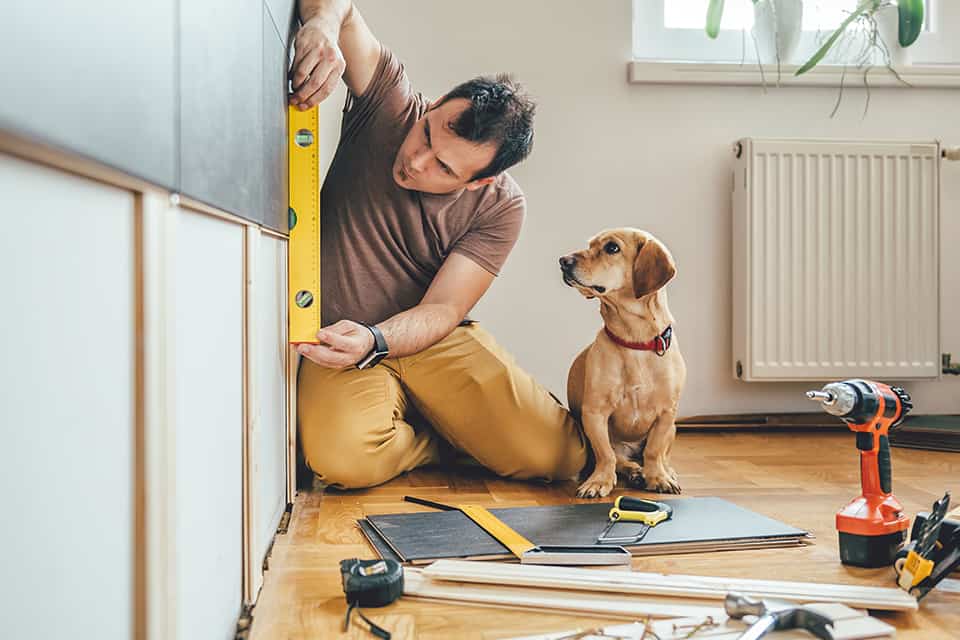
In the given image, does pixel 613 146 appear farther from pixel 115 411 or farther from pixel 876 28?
pixel 115 411

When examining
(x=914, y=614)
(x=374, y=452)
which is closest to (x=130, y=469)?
Answer: (x=914, y=614)

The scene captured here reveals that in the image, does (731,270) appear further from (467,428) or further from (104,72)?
(104,72)

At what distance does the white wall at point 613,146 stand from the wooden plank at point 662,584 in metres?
1.54

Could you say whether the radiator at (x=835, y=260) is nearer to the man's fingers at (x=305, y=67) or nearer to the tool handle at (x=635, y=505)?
the tool handle at (x=635, y=505)

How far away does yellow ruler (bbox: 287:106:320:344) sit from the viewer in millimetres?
1660

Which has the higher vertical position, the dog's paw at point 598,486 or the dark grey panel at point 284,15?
the dark grey panel at point 284,15

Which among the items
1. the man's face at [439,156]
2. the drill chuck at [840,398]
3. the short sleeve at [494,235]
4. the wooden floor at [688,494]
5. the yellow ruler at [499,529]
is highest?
Answer: the man's face at [439,156]

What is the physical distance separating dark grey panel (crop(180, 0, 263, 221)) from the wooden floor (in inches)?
20.1

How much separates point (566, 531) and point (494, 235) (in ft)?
2.79

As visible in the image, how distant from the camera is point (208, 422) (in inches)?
34.9

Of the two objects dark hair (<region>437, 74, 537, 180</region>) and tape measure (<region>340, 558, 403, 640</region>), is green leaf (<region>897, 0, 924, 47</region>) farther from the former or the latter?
tape measure (<region>340, 558, 403, 640</region>)

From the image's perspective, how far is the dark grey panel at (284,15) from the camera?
1.36m

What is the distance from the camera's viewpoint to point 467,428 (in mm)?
2053

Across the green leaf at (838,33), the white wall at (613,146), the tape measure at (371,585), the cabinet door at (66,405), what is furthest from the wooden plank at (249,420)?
the green leaf at (838,33)
